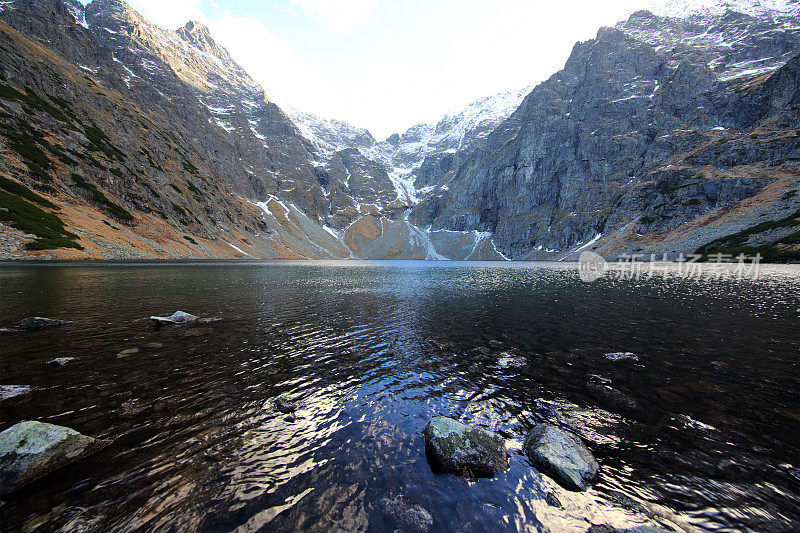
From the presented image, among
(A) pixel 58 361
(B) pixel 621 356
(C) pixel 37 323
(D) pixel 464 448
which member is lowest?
(C) pixel 37 323

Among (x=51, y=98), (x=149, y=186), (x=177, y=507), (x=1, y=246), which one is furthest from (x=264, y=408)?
(x=51, y=98)

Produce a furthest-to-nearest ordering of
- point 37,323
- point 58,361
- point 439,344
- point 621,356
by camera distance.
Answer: point 37,323 → point 439,344 → point 621,356 → point 58,361

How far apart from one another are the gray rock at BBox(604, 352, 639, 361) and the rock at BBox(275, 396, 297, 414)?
58.5 ft

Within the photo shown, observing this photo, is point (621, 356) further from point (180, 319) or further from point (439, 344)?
point (180, 319)

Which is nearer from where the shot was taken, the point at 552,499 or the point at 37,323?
the point at 552,499

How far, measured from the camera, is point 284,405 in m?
13.0

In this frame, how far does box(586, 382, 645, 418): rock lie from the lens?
12531 mm

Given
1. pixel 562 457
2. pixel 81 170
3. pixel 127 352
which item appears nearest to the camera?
pixel 562 457

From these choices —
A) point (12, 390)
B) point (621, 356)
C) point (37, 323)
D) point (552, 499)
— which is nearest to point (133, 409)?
point (12, 390)

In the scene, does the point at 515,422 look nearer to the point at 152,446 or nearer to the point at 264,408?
the point at 264,408

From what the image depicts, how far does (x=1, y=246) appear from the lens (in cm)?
7762

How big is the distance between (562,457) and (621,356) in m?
12.5

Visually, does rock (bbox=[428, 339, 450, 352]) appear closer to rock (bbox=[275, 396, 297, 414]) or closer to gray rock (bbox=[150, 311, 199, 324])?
rock (bbox=[275, 396, 297, 414])

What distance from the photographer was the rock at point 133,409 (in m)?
11.6
